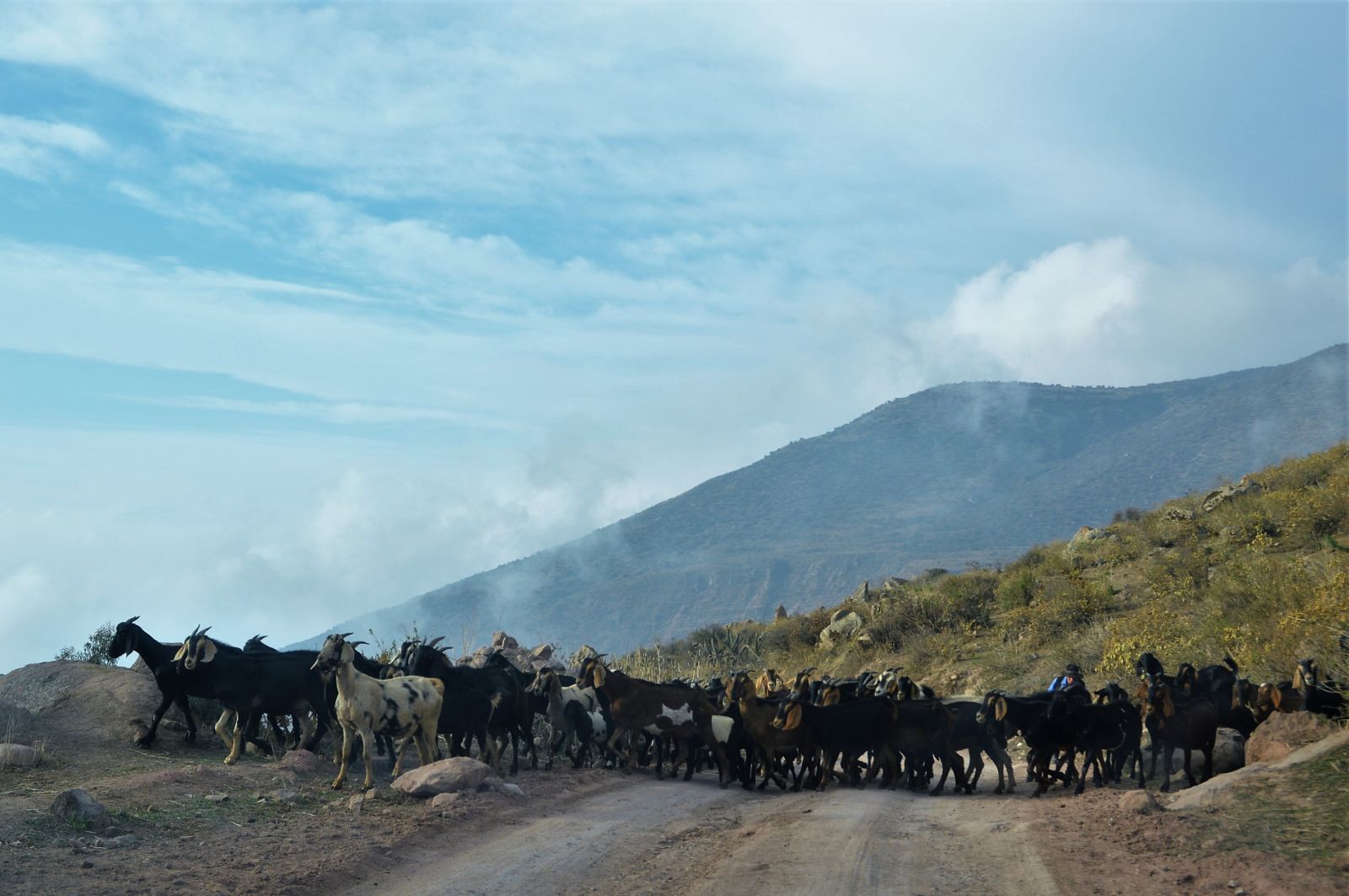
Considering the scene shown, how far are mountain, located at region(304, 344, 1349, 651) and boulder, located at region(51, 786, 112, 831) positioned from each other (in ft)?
332

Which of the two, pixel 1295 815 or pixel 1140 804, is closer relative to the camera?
pixel 1295 815

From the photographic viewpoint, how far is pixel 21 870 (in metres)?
9.01

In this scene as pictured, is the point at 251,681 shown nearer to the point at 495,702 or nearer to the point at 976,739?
the point at 495,702

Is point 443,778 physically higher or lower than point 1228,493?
lower

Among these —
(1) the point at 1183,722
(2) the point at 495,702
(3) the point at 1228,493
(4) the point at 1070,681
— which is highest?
(3) the point at 1228,493

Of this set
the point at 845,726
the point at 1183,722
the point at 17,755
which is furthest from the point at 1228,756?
the point at 17,755

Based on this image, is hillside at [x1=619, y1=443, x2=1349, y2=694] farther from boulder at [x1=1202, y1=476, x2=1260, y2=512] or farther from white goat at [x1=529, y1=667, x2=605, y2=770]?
white goat at [x1=529, y1=667, x2=605, y2=770]

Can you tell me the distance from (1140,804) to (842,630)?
23745 millimetres

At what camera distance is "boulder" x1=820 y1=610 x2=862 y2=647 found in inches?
1394

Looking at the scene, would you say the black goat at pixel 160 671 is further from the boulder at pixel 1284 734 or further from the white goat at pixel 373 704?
the boulder at pixel 1284 734

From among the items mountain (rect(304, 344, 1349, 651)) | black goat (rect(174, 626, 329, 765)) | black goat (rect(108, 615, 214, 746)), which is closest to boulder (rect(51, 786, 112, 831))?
black goat (rect(174, 626, 329, 765))

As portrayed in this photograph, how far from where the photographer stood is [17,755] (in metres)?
13.3

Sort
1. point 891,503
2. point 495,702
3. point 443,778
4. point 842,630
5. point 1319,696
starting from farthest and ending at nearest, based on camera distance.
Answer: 1. point 891,503
2. point 842,630
3. point 495,702
4. point 1319,696
5. point 443,778

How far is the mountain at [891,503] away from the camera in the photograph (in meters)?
129
